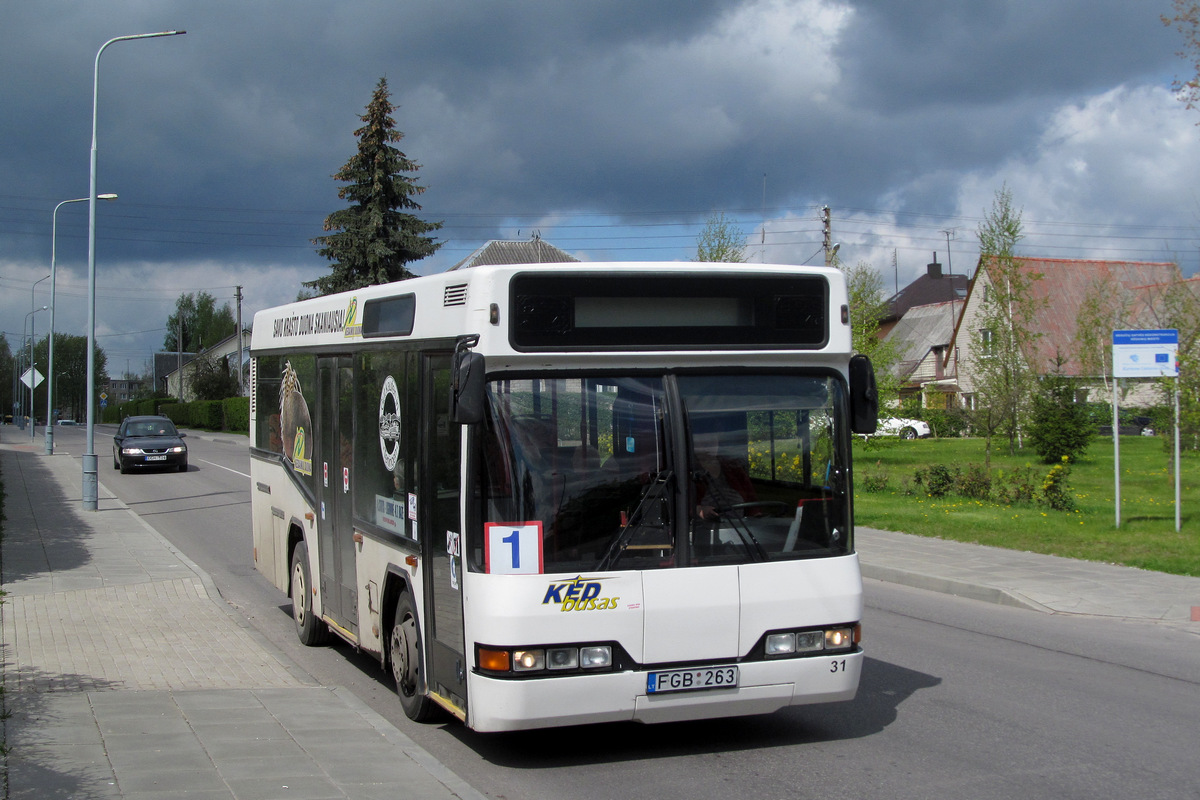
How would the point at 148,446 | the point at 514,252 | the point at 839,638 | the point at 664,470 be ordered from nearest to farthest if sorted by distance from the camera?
the point at 664,470 → the point at 839,638 → the point at 148,446 → the point at 514,252

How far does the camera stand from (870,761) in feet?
19.8

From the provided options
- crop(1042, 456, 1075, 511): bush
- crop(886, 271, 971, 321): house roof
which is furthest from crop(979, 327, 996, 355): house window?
crop(886, 271, 971, 321): house roof

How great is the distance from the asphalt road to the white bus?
37cm

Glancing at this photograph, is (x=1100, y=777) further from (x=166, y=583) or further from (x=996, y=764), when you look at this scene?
(x=166, y=583)

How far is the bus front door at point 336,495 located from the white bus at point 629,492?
1.44m

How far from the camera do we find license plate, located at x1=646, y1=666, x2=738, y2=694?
5.69 metres

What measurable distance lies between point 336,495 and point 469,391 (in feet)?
11.0

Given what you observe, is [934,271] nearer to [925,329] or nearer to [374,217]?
[925,329]

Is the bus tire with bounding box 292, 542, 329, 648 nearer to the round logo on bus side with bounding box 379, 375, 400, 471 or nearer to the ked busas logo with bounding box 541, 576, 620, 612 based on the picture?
the round logo on bus side with bounding box 379, 375, 400, 471

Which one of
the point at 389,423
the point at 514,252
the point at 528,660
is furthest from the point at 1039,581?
the point at 514,252

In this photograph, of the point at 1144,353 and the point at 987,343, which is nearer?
the point at 1144,353

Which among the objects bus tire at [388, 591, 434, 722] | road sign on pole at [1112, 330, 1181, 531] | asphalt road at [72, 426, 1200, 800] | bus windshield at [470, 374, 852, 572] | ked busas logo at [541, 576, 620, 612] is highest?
road sign on pole at [1112, 330, 1181, 531]

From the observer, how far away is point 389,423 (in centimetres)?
713

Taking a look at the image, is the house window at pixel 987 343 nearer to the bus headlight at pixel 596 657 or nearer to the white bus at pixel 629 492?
the white bus at pixel 629 492
